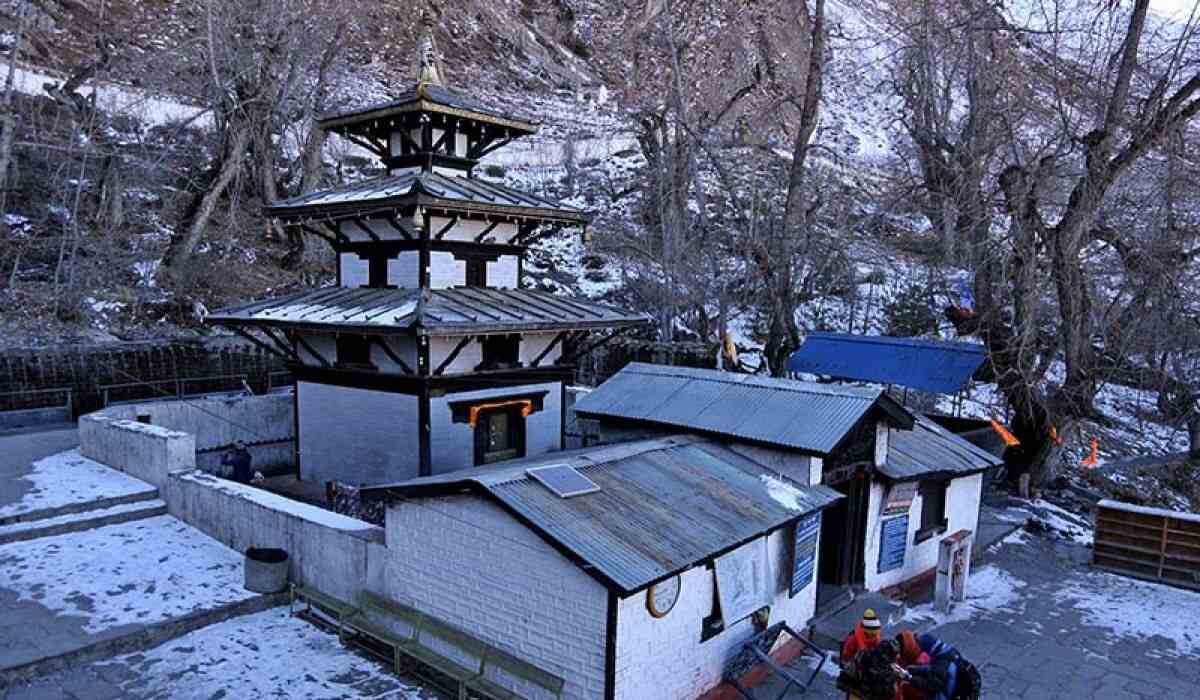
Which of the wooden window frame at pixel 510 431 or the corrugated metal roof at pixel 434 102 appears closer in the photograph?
the wooden window frame at pixel 510 431

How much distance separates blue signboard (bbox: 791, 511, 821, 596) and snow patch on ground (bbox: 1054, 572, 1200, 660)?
490cm

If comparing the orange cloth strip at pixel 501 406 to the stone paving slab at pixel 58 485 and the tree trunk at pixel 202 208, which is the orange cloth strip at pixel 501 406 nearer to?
the stone paving slab at pixel 58 485

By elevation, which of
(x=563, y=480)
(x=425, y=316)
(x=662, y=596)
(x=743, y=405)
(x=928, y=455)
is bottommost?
(x=662, y=596)

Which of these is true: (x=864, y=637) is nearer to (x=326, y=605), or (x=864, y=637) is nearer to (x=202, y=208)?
(x=326, y=605)

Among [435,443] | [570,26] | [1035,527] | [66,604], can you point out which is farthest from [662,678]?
[570,26]

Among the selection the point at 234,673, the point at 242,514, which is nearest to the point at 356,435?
the point at 242,514

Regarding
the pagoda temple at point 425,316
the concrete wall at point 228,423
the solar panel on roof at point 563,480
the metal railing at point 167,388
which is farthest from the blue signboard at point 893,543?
the metal railing at point 167,388

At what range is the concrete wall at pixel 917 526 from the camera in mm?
11680

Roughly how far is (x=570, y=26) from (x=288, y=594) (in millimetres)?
56886

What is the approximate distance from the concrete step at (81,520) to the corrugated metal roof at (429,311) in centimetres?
359

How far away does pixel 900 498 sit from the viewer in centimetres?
1205

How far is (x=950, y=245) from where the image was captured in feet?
75.0

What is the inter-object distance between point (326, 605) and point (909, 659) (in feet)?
22.9

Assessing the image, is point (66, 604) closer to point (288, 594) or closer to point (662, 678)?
point (288, 594)
